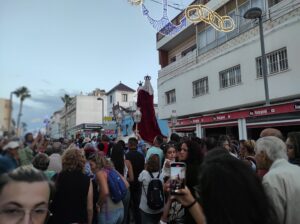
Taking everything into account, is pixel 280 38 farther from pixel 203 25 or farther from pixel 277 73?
pixel 203 25

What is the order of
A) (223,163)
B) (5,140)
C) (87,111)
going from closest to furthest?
(223,163) → (5,140) → (87,111)

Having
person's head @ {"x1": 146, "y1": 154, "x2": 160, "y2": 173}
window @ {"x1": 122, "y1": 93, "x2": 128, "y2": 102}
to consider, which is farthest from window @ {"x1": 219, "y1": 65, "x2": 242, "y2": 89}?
window @ {"x1": 122, "y1": 93, "x2": 128, "y2": 102}

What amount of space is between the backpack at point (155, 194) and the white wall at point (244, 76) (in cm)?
966

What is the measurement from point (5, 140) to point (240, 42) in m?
14.6

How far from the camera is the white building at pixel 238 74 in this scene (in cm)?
1169

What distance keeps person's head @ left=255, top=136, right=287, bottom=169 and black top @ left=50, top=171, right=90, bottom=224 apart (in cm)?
241

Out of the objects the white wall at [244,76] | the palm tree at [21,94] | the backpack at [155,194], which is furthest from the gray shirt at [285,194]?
the white wall at [244,76]

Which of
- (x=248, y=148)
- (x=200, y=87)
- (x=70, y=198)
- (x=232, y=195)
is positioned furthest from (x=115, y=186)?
(x=200, y=87)

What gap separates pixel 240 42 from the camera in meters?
14.7

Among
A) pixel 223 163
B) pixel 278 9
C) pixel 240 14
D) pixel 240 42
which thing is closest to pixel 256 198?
pixel 223 163

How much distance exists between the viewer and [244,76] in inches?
567

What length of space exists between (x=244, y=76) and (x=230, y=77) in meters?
1.35

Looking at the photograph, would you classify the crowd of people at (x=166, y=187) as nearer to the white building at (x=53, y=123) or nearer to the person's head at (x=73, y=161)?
the person's head at (x=73, y=161)

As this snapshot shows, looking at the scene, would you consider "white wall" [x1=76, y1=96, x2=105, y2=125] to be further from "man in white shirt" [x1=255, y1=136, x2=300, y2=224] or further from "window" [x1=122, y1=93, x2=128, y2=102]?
"man in white shirt" [x1=255, y1=136, x2=300, y2=224]
